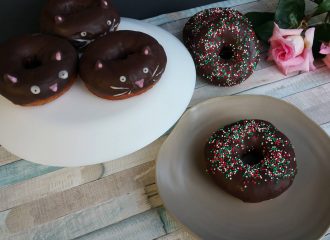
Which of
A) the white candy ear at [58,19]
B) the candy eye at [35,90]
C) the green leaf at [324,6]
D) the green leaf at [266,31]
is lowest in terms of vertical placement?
the green leaf at [266,31]

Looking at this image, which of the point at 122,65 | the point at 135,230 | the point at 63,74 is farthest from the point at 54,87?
the point at 135,230

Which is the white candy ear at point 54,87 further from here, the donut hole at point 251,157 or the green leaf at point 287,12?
the green leaf at point 287,12

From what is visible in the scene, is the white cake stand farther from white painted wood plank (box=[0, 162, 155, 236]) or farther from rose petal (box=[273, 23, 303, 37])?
rose petal (box=[273, 23, 303, 37])

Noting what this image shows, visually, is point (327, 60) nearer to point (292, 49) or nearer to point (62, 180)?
point (292, 49)

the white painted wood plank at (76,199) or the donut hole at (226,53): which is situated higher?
the donut hole at (226,53)

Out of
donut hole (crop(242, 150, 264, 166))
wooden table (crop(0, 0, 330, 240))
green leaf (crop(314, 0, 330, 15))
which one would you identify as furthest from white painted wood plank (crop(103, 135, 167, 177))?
green leaf (crop(314, 0, 330, 15))

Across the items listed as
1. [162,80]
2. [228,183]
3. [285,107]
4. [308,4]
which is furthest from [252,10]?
[228,183]

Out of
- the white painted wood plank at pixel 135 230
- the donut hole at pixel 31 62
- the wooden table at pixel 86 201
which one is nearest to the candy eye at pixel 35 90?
the donut hole at pixel 31 62
